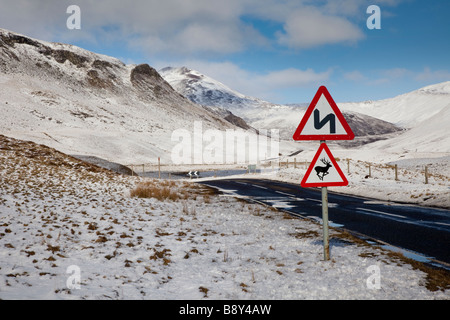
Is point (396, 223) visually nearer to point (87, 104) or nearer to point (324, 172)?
point (324, 172)

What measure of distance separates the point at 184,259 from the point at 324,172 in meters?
2.98

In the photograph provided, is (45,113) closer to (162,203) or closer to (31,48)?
(31,48)

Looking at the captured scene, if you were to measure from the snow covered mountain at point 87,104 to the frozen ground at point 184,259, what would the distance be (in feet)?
173

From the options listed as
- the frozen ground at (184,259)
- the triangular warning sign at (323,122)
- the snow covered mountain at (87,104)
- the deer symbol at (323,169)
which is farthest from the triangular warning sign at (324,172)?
the snow covered mountain at (87,104)

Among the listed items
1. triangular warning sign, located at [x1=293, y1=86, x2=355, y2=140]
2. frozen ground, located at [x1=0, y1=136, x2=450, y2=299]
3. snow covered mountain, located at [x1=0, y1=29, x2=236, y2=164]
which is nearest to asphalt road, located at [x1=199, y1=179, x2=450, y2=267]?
frozen ground, located at [x1=0, y1=136, x2=450, y2=299]

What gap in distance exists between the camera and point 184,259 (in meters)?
5.59

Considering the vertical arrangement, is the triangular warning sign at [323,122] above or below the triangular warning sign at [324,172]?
above

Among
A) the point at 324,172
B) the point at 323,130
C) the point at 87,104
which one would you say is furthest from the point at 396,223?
the point at 87,104

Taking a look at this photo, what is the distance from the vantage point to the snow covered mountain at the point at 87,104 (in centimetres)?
6981

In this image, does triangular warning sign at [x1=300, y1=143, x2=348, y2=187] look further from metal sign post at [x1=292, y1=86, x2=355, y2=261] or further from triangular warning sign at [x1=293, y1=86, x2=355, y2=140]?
triangular warning sign at [x1=293, y1=86, x2=355, y2=140]

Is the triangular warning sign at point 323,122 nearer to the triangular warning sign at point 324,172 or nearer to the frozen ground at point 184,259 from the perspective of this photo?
the triangular warning sign at point 324,172

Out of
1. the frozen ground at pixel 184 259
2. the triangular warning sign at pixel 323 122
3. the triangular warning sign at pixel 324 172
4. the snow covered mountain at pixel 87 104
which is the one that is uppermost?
the snow covered mountain at pixel 87 104

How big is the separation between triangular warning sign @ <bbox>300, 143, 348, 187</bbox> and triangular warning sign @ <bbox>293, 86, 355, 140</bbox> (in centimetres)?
27
